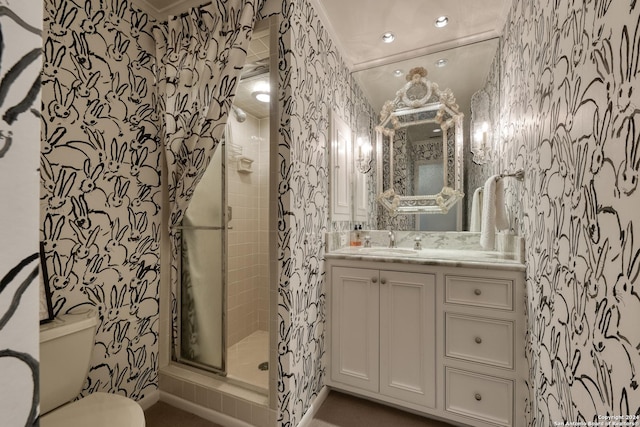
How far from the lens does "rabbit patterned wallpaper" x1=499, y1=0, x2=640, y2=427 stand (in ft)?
1.89

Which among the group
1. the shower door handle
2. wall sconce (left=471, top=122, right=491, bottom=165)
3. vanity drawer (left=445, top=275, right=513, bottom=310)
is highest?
wall sconce (left=471, top=122, right=491, bottom=165)

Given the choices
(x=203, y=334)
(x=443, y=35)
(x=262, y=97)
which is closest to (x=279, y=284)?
(x=203, y=334)

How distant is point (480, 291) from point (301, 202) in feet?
3.52

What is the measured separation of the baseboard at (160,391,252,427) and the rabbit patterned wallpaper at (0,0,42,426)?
1.52 meters

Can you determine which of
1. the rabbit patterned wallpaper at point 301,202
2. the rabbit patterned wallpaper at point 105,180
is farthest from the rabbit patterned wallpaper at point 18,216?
the rabbit patterned wallpaper at point 105,180

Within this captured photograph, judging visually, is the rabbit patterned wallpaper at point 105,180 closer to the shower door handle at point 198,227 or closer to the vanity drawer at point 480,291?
the shower door handle at point 198,227

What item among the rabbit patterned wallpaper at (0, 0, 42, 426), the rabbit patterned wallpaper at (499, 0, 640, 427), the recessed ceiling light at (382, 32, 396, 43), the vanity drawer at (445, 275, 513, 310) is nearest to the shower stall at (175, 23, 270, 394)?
the recessed ceiling light at (382, 32, 396, 43)

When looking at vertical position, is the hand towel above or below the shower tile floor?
above

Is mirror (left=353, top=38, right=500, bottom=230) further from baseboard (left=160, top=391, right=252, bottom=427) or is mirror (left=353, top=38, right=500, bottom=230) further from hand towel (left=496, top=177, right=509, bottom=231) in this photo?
baseboard (left=160, top=391, right=252, bottom=427)

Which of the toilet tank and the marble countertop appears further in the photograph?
the marble countertop

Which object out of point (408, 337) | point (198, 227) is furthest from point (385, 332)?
point (198, 227)

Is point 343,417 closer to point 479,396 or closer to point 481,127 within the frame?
point 479,396

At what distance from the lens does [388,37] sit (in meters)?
1.89

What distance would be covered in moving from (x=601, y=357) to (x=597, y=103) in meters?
0.63
